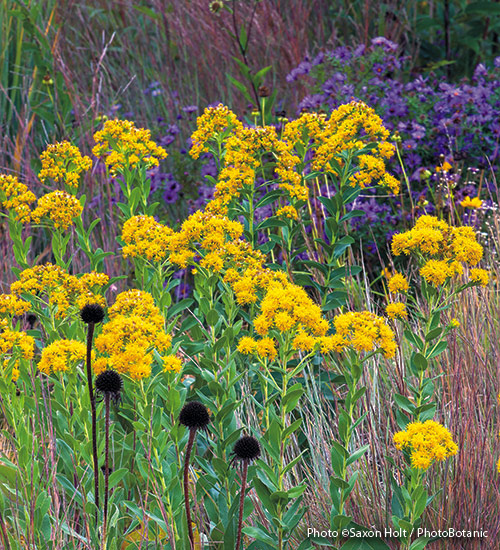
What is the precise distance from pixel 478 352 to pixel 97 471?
71.3 inches

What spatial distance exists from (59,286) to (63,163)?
2.48ft

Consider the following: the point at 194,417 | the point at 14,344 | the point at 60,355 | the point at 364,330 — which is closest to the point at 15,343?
the point at 14,344

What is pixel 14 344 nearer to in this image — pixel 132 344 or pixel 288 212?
pixel 132 344

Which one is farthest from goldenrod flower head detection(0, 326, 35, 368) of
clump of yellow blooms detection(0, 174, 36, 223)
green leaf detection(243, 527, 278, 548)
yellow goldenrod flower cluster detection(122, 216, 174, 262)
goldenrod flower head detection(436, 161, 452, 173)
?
goldenrod flower head detection(436, 161, 452, 173)

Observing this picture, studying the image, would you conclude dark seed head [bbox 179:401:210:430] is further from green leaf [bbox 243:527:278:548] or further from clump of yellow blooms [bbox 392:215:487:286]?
clump of yellow blooms [bbox 392:215:487:286]

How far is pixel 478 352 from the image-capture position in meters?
3.18

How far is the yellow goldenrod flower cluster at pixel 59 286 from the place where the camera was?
257cm

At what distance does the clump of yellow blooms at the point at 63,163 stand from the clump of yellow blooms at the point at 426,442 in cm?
186

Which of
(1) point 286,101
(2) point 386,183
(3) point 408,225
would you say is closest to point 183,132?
(1) point 286,101

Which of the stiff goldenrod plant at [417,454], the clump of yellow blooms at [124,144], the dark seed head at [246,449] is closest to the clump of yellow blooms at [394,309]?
the stiff goldenrod plant at [417,454]

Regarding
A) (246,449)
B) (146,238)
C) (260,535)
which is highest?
(146,238)

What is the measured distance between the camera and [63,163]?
3.14 meters

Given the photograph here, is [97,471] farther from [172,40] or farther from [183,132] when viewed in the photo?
[172,40]

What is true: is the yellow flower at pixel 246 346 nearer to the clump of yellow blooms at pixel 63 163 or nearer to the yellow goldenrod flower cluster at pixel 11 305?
the yellow goldenrod flower cluster at pixel 11 305
